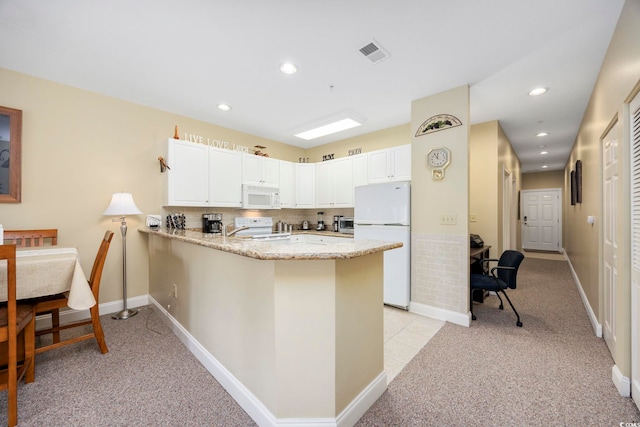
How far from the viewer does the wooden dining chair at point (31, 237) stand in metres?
2.52

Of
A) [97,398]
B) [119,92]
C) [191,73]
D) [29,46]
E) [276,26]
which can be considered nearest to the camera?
[97,398]

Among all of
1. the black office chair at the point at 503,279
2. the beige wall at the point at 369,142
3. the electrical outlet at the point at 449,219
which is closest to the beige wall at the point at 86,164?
the beige wall at the point at 369,142

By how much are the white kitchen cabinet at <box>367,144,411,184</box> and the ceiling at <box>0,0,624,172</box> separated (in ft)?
2.06

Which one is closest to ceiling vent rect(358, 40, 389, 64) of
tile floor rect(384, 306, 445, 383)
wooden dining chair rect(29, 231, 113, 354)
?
tile floor rect(384, 306, 445, 383)

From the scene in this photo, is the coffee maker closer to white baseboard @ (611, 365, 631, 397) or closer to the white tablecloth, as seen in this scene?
the white tablecloth

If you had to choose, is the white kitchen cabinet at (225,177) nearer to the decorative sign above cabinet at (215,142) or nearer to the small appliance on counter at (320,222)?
the decorative sign above cabinet at (215,142)

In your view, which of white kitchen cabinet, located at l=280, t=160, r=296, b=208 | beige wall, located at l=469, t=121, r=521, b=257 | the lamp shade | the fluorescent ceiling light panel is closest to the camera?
the lamp shade

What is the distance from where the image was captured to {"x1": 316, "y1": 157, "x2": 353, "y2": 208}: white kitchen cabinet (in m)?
4.43

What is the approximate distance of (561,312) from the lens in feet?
10.4

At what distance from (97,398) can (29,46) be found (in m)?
2.94

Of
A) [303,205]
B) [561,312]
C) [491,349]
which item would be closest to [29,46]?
[303,205]

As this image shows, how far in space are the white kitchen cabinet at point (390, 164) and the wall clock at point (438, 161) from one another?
1.71 ft

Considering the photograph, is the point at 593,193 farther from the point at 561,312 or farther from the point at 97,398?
the point at 97,398

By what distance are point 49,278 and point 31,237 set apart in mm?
1326
